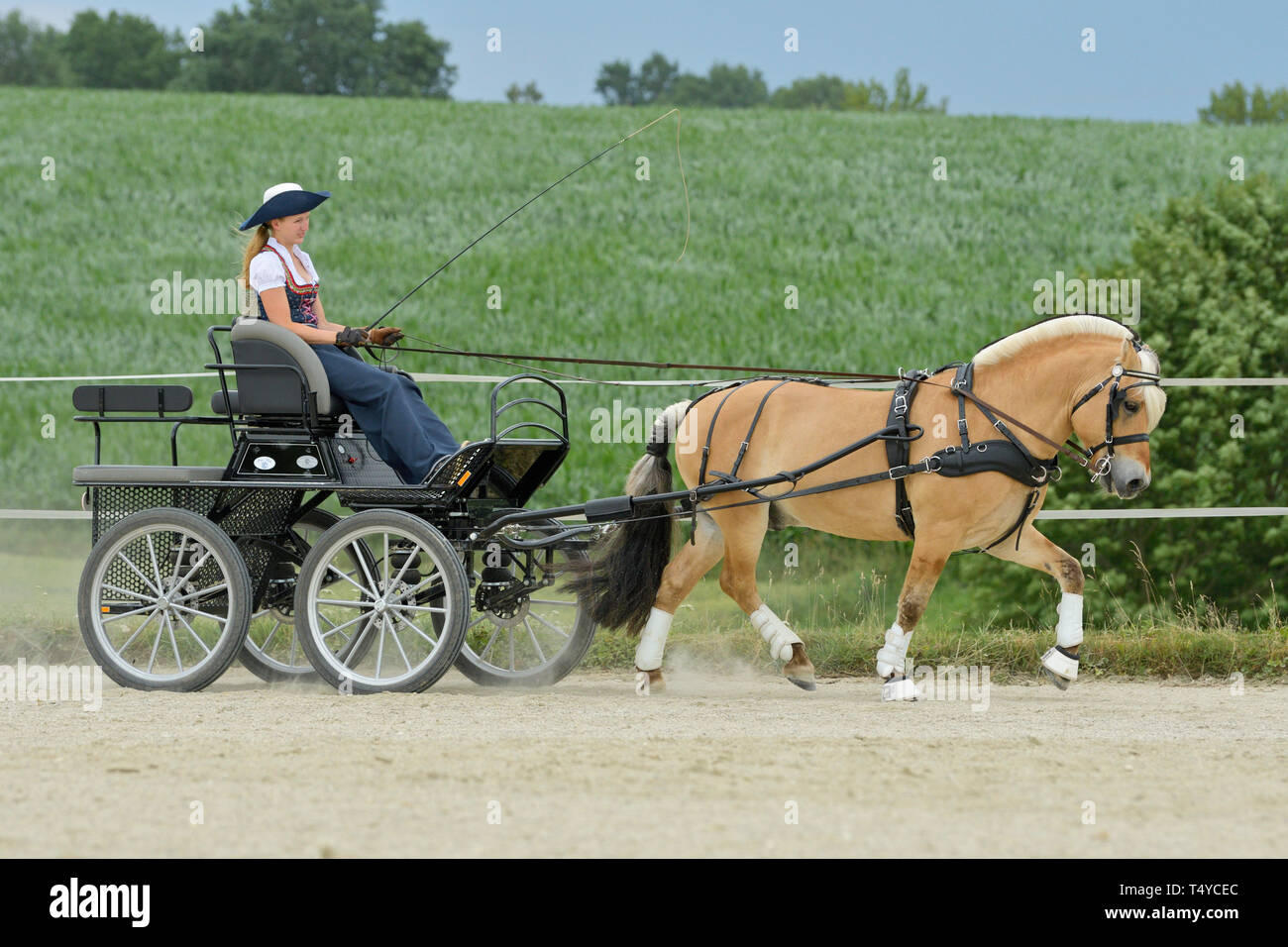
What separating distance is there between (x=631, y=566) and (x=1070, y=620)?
2.06 m

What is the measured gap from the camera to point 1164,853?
153 inches

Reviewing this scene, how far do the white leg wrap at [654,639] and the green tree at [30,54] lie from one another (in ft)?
188

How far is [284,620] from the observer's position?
747 centimetres

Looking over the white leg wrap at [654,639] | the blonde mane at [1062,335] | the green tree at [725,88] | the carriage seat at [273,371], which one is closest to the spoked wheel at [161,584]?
the carriage seat at [273,371]

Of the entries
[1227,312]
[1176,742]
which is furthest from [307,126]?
[1176,742]

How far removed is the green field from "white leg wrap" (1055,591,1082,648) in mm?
3874

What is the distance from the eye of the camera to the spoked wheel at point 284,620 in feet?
24.0

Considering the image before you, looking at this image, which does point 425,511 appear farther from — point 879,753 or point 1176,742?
point 1176,742

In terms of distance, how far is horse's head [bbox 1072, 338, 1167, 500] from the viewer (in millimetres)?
6445

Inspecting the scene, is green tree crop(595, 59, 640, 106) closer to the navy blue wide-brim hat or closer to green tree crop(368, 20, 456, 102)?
green tree crop(368, 20, 456, 102)

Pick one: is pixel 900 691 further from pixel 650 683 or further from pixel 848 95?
pixel 848 95

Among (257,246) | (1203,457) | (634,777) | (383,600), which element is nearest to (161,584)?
(383,600)

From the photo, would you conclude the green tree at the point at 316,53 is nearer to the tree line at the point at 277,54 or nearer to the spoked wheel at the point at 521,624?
the tree line at the point at 277,54

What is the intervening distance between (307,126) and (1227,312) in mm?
24657
